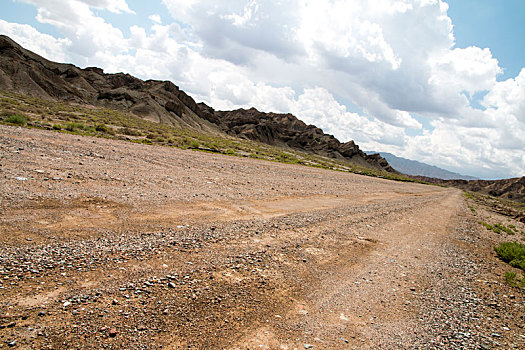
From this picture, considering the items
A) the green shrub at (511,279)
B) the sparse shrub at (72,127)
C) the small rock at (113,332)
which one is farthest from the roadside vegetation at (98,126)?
the green shrub at (511,279)

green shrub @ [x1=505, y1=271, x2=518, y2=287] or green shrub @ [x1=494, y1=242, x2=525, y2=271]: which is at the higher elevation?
green shrub @ [x1=494, y1=242, x2=525, y2=271]

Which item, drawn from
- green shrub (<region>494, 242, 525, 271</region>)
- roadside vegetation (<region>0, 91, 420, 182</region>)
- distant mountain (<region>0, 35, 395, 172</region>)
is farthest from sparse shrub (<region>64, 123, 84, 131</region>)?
distant mountain (<region>0, 35, 395, 172</region>)

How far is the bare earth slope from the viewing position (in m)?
3.98

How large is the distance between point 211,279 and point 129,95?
135606 millimetres

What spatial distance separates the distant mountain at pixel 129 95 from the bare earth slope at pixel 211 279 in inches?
3958

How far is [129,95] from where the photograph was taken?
121375 mm

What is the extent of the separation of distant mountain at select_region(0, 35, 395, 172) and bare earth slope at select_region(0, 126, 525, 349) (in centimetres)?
10055

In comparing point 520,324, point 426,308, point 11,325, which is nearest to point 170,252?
point 11,325

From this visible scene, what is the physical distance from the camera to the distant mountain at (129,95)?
9119cm

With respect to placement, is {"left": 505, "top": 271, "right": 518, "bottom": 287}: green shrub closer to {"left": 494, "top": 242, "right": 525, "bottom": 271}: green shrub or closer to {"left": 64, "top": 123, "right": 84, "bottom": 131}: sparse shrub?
{"left": 494, "top": 242, "right": 525, "bottom": 271}: green shrub

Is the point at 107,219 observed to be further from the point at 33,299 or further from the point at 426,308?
the point at 426,308

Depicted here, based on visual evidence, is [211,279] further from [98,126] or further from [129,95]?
[129,95]

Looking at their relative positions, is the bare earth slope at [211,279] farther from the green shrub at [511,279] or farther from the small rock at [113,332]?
the green shrub at [511,279]

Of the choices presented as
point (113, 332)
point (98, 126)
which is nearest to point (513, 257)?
point (113, 332)
